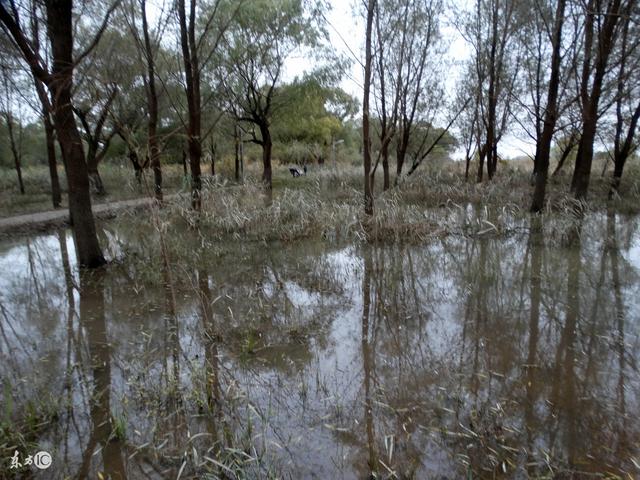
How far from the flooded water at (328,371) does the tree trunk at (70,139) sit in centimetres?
57

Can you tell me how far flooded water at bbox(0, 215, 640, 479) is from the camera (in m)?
2.47

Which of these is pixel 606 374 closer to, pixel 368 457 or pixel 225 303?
pixel 368 457

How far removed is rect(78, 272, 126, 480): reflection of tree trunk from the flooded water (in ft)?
0.05

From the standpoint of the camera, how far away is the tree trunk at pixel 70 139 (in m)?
5.83

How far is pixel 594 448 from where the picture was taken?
8.17ft

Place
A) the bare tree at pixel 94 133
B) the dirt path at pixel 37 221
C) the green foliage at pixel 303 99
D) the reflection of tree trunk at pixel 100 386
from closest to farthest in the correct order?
the reflection of tree trunk at pixel 100 386 < the dirt path at pixel 37 221 < the bare tree at pixel 94 133 < the green foliage at pixel 303 99

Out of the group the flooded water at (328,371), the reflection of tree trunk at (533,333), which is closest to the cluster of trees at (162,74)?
the flooded water at (328,371)

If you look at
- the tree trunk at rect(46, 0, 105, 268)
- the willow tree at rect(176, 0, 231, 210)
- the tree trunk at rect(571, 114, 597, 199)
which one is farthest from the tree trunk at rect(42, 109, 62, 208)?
the tree trunk at rect(571, 114, 597, 199)

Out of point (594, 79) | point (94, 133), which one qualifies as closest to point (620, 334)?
point (594, 79)

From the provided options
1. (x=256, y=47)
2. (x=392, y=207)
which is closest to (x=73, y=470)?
(x=392, y=207)

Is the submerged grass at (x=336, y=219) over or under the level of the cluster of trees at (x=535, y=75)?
under

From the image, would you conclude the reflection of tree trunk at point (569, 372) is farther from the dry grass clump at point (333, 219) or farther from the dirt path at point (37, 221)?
the dirt path at point (37, 221)

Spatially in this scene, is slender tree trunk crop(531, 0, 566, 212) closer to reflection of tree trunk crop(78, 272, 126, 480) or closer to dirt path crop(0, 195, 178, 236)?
dirt path crop(0, 195, 178, 236)

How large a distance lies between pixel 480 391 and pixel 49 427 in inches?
121
